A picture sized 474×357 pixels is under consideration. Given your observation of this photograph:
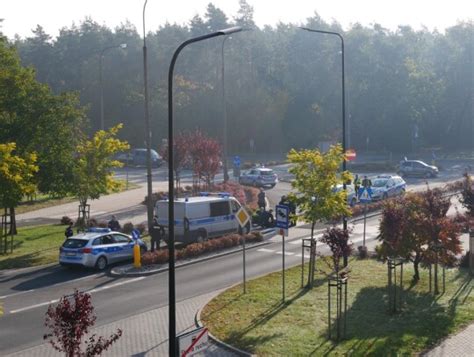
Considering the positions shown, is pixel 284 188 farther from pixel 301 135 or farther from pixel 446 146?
pixel 446 146

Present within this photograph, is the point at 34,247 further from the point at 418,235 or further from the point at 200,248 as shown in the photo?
the point at 418,235

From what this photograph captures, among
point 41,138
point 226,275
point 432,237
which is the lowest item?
point 226,275

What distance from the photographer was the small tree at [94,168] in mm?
31109

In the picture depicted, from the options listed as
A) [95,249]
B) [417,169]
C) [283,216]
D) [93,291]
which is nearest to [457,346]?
[283,216]

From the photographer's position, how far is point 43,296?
20406 millimetres

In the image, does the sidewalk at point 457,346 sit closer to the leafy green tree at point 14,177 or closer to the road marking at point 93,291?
the road marking at point 93,291

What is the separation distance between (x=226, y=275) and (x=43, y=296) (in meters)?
5.85

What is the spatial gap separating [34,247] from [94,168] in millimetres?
4800

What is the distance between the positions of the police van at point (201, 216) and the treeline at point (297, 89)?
4694 cm

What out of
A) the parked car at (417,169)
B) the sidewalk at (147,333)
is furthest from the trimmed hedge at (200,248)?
the parked car at (417,169)

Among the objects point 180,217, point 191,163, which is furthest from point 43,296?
point 191,163

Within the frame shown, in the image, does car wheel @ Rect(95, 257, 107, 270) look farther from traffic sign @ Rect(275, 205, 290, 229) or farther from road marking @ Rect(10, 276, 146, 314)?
traffic sign @ Rect(275, 205, 290, 229)

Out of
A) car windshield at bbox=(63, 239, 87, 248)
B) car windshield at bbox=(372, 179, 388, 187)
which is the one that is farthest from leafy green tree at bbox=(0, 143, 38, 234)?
car windshield at bbox=(372, 179, 388, 187)

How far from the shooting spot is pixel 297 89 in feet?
276
